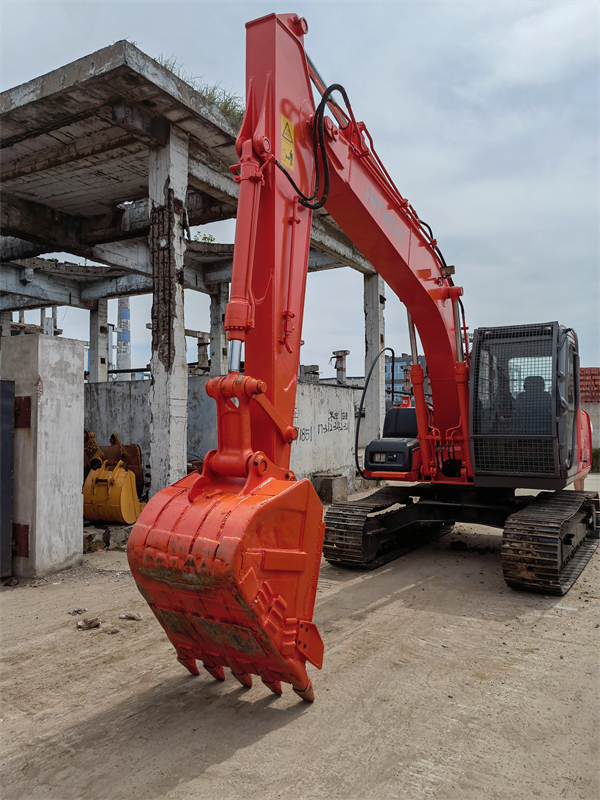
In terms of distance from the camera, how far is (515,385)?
6.40 meters

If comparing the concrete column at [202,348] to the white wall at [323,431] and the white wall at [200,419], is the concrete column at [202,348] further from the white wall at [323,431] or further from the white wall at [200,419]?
the white wall at [200,419]

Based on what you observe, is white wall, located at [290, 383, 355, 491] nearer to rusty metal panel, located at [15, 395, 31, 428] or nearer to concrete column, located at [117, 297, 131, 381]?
rusty metal panel, located at [15, 395, 31, 428]

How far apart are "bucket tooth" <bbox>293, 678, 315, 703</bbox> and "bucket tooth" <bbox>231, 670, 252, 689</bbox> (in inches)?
12.3

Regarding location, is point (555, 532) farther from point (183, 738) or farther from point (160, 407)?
point (160, 407)

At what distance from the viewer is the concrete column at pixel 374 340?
14.0 m

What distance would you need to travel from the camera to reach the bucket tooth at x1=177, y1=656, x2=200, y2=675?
11.7 feet

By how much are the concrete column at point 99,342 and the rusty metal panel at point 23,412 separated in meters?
9.93

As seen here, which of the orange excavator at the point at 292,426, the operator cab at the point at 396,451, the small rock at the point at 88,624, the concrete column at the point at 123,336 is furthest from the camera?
the concrete column at the point at 123,336

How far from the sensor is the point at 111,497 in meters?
8.01

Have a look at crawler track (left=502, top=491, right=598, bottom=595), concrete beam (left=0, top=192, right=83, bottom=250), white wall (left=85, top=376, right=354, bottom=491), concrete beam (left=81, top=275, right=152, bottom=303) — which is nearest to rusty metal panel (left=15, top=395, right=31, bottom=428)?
white wall (left=85, top=376, right=354, bottom=491)

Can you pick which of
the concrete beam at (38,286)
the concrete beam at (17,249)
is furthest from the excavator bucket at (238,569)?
the concrete beam at (38,286)

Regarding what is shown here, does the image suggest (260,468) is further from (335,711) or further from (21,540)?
(21,540)

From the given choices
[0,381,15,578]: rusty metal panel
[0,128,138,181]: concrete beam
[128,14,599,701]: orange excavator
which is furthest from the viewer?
[0,128,138,181]: concrete beam

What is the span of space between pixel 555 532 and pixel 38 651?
447 cm
